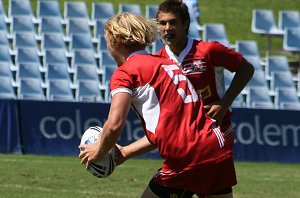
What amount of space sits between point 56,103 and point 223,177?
32.8ft

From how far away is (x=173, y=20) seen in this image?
21.6ft

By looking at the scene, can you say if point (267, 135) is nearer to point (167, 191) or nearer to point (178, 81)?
point (167, 191)

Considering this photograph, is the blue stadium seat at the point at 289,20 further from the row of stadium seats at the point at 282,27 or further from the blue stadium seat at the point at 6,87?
the blue stadium seat at the point at 6,87

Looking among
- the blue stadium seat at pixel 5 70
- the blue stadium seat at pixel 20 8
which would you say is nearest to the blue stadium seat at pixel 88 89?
the blue stadium seat at pixel 5 70

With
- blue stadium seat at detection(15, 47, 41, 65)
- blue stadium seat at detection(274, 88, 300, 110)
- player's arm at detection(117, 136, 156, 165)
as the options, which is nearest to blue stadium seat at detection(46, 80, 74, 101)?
blue stadium seat at detection(15, 47, 41, 65)

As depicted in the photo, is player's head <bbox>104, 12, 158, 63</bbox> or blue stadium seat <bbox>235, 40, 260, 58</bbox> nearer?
player's head <bbox>104, 12, 158, 63</bbox>

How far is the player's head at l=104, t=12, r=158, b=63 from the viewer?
520cm

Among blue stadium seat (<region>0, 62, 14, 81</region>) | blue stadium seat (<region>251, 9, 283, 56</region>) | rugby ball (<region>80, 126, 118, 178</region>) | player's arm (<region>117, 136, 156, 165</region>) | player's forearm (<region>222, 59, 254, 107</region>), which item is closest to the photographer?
rugby ball (<region>80, 126, 118, 178</region>)

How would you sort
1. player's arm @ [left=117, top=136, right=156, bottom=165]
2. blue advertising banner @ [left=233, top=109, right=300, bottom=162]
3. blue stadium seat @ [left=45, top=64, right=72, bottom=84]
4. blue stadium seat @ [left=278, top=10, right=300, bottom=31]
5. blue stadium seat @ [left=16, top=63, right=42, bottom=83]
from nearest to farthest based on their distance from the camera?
player's arm @ [left=117, top=136, right=156, bottom=165] → blue advertising banner @ [left=233, top=109, right=300, bottom=162] → blue stadium seat @ [left=16, top=63, right=42, bottom=83] → blue stadium seat @ [left=45, top=64, right=72, bottom=84] → blue stadium seat @ [left=278, top=10, right=300, bottom=31]

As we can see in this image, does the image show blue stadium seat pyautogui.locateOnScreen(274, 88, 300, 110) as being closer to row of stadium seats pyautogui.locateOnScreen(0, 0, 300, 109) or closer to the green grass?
row of stadium seats pyautogui.locateOnScreen(0, 0, 300, 109)

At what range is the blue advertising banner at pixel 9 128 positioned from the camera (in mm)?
15117

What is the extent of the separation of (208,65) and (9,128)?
8.91 meters

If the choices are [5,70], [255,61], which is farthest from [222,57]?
[255,61]

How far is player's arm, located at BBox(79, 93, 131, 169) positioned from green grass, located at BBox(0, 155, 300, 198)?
5.01 metres
